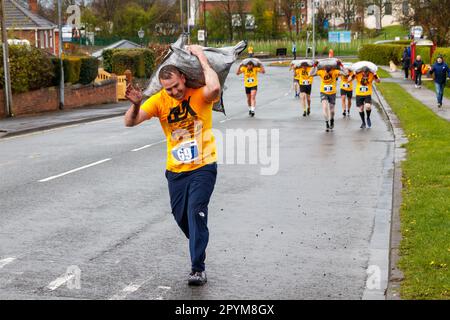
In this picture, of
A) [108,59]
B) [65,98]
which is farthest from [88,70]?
[108,59]

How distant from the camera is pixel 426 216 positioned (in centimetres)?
1029

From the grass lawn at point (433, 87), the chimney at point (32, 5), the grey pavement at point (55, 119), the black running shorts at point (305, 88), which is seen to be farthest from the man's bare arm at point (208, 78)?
the chimney at point (32, 5)

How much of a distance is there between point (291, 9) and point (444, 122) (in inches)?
3324

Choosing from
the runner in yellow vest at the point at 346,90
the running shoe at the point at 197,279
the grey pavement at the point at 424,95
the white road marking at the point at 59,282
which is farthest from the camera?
the grey pavement at the point at 424,95

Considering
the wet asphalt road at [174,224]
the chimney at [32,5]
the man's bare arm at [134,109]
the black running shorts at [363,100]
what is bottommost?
the wet asphalt road at [174,224]

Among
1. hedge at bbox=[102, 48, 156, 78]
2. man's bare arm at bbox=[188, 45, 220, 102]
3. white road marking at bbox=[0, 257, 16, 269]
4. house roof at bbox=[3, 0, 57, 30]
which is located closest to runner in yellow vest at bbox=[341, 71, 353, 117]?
white road marking at bbox=[0, 257, 16, 269]

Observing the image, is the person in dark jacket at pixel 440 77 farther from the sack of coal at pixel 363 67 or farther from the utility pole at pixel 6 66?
the utility pole at pixel 6 66

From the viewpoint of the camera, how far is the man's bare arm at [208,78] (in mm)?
7633

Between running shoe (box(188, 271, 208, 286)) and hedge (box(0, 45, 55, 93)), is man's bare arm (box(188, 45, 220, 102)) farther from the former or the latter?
hedge (box(0, 45, 55, 93))

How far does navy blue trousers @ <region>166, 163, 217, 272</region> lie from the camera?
7879 millimetres

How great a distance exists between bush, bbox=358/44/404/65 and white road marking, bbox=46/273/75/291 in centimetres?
5663

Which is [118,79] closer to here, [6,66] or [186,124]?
[6,66]

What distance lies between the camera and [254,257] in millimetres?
9094

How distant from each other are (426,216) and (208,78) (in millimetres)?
3772
